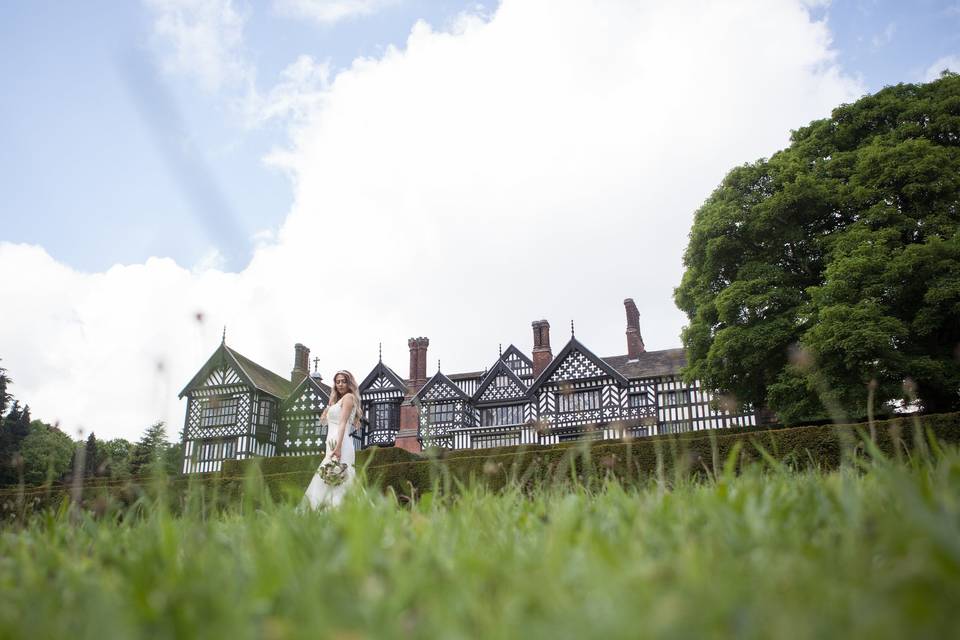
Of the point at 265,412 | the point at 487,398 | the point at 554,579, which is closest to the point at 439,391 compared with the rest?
the point at 487,398

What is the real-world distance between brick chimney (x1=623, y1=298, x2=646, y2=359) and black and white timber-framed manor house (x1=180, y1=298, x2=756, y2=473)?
0.06m

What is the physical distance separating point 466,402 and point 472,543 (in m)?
37.7

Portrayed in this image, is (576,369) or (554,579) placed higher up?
(576,369)

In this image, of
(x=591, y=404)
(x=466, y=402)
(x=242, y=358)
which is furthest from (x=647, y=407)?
(x=242, y=358)

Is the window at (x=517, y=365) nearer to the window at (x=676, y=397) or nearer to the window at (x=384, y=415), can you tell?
the window at (x=384, y=415)

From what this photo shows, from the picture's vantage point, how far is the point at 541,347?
39594 millimetres

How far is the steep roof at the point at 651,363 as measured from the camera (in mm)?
34375

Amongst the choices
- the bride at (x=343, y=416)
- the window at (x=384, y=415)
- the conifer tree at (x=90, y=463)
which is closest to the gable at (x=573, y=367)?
the window at (x=384, y=415)

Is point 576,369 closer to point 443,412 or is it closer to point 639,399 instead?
point 639,399

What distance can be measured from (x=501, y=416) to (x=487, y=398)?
138cm

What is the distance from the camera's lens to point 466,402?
39.6 meters

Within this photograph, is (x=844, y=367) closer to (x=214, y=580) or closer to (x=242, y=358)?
(x=214, y=580)

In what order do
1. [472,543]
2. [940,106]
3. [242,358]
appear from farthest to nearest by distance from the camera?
[242,358], [940,106], [472,543]

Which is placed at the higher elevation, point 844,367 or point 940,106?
point 940,106
